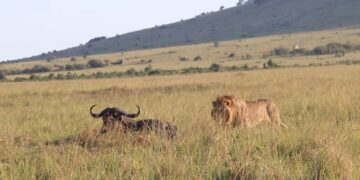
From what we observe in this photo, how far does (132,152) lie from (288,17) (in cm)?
8211

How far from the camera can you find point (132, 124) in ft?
26.4

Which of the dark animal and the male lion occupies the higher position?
the dark animal

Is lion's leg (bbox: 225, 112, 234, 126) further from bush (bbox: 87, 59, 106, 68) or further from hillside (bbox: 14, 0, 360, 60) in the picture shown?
hillside (bbox: 14, 0, 360, 60)

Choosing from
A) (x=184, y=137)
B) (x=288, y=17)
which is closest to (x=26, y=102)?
(x=184, y=137)

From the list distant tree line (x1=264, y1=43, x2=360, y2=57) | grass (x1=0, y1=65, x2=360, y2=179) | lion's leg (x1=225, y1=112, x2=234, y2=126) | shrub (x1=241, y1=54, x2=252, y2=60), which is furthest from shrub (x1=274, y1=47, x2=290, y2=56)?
lion's leg (x1=225, y1=112, x2=234, y2=126)

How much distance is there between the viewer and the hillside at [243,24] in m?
79.4

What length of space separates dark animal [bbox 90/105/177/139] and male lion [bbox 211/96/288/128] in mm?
800

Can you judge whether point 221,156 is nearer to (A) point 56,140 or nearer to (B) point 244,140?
(B) point 244,140

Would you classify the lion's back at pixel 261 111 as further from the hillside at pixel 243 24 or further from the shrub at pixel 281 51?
the hillside at pixel 243 24

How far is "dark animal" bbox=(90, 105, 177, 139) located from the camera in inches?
299

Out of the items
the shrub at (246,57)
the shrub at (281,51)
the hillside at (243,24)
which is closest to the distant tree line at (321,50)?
the shrub at (281,51)

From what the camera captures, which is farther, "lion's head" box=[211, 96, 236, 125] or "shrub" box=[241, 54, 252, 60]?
"shrub" box=[241, 54, 252, 60]

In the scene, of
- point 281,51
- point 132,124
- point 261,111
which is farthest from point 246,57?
point 132,124

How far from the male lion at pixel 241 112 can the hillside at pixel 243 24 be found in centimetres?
6449
